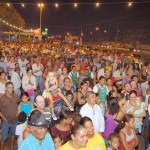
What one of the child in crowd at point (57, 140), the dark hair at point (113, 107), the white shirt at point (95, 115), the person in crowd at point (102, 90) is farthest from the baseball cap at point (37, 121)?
the person in crowd at point (102, 90)

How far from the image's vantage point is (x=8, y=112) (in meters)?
6.73

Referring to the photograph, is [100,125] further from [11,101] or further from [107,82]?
[107,82]

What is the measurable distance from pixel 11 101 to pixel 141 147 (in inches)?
149

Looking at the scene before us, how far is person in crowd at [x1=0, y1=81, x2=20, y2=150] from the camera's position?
6.68 meters

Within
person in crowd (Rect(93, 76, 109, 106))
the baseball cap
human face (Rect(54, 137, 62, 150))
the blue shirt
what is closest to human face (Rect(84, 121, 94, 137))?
human face (Rect(54, 137, 62, 150))

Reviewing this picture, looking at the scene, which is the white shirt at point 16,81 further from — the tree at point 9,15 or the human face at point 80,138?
the tree at point 9,15

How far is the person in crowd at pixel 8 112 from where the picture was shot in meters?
6.68

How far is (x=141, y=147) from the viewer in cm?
773

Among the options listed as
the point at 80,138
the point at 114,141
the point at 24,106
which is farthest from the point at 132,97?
the point at 80,138

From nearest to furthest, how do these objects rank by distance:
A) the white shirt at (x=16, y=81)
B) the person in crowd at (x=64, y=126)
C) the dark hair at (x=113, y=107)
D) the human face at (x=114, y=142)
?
the human face at (x=114, y=142) < the person in crowd at (x=64, y=126) < the dark hair at (x=113, y=107) < the white shirt at (x=16, y=81)

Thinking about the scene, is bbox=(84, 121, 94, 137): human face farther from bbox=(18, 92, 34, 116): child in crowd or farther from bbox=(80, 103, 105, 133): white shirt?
bbox=(18, 92, 34, 116): child in crowd

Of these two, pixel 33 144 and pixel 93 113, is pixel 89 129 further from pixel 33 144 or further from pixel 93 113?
pixel 93 113

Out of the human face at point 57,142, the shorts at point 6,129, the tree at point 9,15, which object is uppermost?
the tree at point 9,15

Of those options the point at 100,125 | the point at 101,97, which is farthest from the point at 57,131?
the point at 101,97
